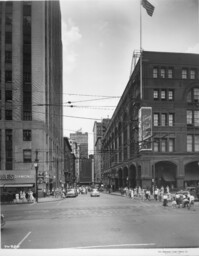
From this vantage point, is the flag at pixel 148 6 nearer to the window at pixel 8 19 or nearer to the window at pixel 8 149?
the window at pixel 8 19

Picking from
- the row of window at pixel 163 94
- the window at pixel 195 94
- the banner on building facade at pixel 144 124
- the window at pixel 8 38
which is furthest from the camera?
the row of window at pixel 163 94

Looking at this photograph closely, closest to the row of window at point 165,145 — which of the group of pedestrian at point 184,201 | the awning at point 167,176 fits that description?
the awning at point 167,176

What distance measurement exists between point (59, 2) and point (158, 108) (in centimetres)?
3226

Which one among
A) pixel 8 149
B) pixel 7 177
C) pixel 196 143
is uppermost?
pixel 196 143

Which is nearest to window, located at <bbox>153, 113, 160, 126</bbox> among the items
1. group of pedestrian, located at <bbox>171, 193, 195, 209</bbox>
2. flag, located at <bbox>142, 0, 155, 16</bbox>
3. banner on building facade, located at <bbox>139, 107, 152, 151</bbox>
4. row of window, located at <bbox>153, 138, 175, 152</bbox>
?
row of window, located at <bbox>153, 138, 175, 152</bbox>

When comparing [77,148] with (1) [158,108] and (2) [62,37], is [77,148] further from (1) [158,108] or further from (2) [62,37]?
(2) [62,37]

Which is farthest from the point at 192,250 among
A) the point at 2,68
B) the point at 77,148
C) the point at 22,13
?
the point at 77,148

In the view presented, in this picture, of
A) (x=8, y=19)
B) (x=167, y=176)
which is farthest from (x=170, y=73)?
(x=8, y=19)

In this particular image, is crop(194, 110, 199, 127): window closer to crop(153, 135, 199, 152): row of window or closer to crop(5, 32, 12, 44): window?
crop(153, 135, 199, 152): row of window

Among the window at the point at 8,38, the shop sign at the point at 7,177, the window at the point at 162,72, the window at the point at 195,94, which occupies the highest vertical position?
the window at the point at 162,72

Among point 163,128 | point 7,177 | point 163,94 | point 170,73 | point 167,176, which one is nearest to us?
point 7,177

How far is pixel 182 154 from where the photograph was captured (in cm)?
4347

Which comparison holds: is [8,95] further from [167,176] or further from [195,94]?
[167,176]

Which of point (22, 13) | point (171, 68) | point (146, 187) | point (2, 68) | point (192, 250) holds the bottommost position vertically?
point (146, 187)
